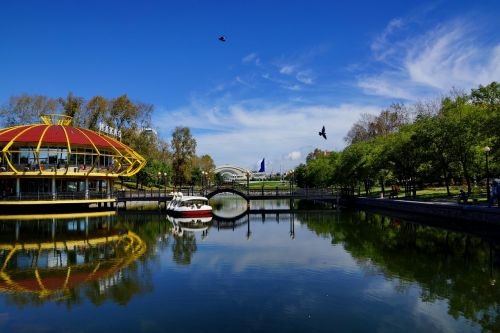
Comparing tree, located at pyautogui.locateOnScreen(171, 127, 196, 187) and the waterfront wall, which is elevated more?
tree, located at pyautogui.locateOnScreen(171, 127, 196, 187)

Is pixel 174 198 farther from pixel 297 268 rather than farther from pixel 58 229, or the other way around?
pixel 297 268

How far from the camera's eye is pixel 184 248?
101 ft

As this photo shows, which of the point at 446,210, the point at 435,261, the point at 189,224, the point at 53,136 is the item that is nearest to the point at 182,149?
the point at 53,136

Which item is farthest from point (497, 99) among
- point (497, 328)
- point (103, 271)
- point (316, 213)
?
point (103, 271)

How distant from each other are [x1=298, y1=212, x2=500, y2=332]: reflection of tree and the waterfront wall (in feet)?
9.56

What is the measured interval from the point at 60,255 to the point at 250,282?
47.1 feet

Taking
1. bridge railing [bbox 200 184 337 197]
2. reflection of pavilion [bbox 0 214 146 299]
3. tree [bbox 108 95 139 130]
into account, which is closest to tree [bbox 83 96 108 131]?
tree [bbox 108 95 139 130]

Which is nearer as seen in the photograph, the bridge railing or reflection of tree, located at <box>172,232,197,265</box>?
reflection of tree, located at <box>172,232,197,265</box>

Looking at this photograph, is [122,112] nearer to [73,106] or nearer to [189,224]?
[73,106]

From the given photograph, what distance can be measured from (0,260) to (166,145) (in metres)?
81.1

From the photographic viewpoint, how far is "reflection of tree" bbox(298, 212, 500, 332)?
1691cm

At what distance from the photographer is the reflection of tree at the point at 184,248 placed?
2652cm

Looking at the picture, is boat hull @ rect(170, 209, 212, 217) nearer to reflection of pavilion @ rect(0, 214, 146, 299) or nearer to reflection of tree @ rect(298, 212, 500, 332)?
reflection of pavilion @ rect(0, 214, 146, 299)

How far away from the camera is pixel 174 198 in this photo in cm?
5872
